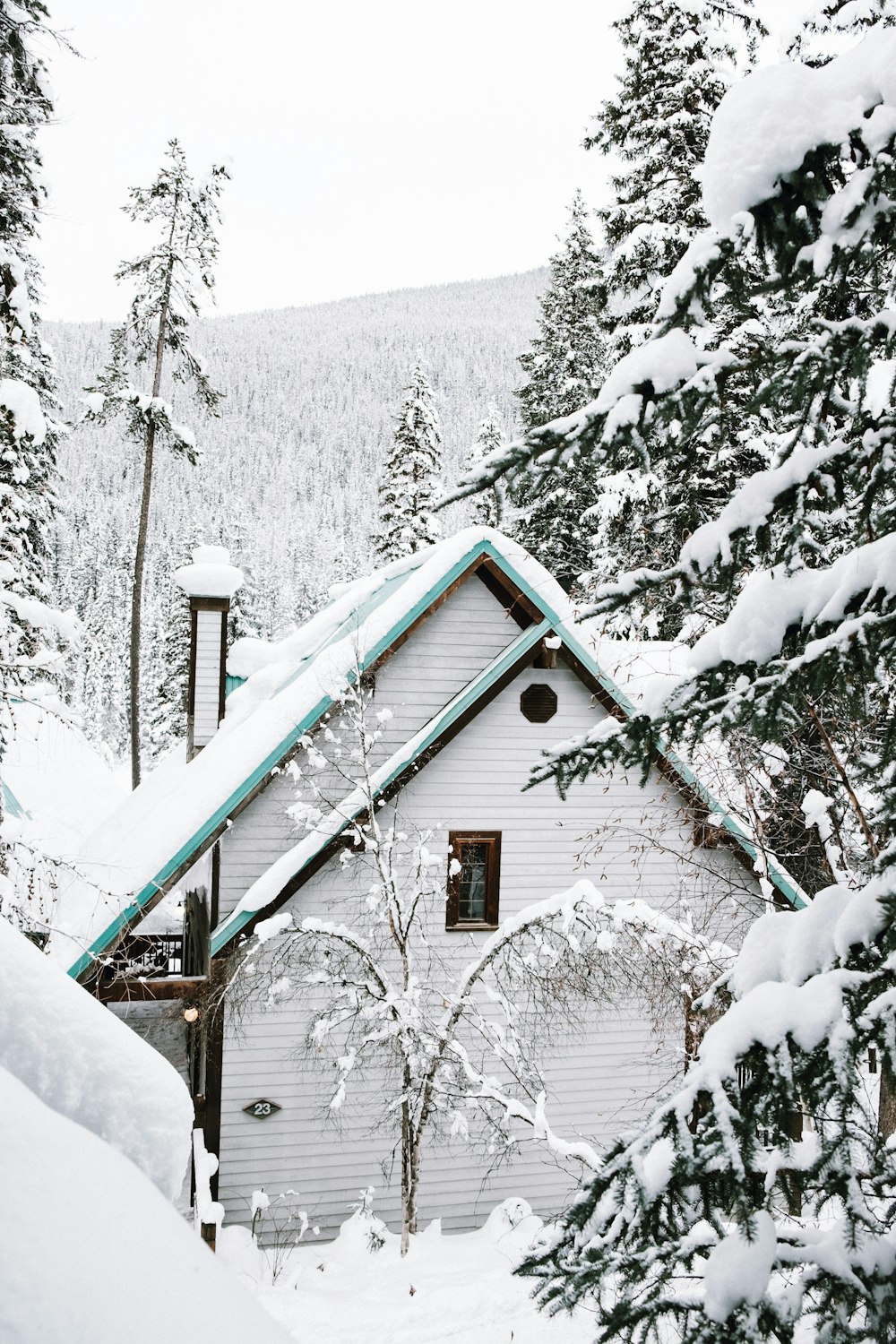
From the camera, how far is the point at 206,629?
14.2m

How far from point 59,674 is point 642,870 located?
7780mm

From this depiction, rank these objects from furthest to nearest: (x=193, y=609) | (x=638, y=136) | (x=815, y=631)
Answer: (x=638, y=136)
(x=193, y=609)
(x=815, y=631)

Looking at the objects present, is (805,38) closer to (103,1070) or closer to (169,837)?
(169,837)

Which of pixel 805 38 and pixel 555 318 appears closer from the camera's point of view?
pixel 805 38

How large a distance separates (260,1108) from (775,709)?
1010cm

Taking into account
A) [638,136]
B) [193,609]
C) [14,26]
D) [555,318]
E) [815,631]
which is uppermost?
[555,318]

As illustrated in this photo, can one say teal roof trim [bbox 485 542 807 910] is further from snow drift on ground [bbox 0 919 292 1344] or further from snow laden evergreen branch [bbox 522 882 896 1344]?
snow drift on ground [bbox 0 919 292 1344]

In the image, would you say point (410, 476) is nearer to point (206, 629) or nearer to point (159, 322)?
point (159, 322)

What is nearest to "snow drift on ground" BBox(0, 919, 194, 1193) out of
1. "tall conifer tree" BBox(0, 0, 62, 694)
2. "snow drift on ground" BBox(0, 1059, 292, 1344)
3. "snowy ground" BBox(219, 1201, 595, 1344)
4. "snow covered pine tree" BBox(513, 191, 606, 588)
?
"snow drift on ground" BBox(0, 1059, 292, 1344)

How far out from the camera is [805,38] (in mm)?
11602

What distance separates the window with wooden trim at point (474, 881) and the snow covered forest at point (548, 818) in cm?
5

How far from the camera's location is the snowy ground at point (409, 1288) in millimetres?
8906

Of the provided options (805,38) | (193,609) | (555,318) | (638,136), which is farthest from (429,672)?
(555,318)

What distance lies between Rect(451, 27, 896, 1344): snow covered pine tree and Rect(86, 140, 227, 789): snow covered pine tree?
2182 centimetres
